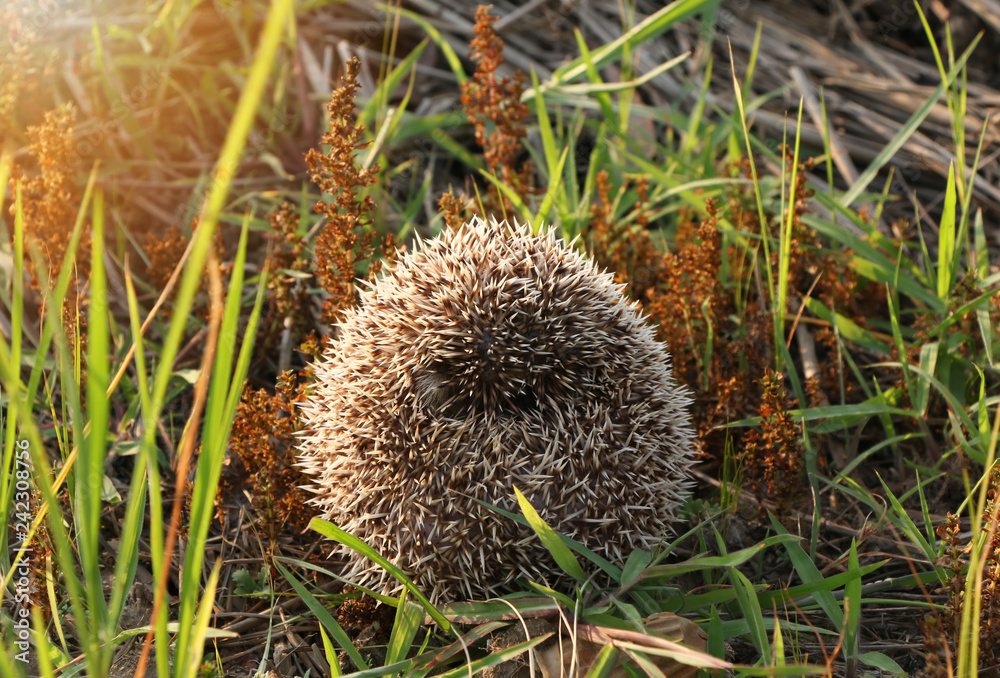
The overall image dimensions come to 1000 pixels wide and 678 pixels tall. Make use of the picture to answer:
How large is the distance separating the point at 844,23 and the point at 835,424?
4330 millimetres

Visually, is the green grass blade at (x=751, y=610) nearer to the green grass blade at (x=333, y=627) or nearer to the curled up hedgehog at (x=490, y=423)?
the curled up hedgehog at (x=490, y=423)

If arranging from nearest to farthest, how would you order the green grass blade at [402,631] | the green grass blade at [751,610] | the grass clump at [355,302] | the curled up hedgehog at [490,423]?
the grass clump at [355,302]
the green grass blade at [751,610]
the green grass blade at [402,631]
the curled up hedgehog at [490,423]

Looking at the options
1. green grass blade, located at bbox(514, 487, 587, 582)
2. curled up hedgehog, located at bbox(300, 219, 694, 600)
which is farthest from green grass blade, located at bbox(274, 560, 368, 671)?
green grass blade, located at bbox(514, 487, 587, 582)

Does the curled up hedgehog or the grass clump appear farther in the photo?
the curled up hedgehog

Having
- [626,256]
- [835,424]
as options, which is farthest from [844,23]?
[835,424]

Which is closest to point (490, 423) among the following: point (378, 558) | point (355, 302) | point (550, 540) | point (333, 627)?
point (550, 540)

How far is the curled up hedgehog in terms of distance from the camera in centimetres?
284

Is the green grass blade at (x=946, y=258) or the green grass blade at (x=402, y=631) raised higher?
the green grass blade at (x=946, y=258)

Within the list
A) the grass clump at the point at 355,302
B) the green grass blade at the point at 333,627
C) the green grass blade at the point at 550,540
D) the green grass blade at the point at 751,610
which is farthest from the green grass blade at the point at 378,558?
the green grass blade at the point at 751,610

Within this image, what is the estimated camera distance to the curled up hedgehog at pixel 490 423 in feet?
9.32

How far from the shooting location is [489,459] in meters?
2.85

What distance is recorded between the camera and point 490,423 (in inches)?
116

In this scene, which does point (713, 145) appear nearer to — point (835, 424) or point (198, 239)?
point (835, 424)

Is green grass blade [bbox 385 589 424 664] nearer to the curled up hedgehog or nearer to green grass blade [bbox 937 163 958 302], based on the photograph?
the curled up hedgehog
